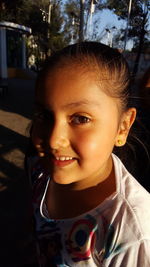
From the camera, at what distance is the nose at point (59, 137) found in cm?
95

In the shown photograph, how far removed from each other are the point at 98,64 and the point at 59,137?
326 millimetres

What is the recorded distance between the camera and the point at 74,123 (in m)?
0.96

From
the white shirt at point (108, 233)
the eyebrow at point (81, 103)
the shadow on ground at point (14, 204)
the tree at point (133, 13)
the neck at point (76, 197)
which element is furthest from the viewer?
the tree at point (133, 13)

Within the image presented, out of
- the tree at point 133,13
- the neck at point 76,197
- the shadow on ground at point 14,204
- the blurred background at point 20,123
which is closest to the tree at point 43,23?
the blurred background at point 20,123

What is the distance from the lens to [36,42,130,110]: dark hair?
1.01 m

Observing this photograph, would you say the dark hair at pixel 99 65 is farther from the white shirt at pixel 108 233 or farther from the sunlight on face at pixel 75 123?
the white shirt at pixel 108 233

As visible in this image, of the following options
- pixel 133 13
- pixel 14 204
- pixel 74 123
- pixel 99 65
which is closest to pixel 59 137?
pixel 74 123

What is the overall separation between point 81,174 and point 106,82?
1.17 feet

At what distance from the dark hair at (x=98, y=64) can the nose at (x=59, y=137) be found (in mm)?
189

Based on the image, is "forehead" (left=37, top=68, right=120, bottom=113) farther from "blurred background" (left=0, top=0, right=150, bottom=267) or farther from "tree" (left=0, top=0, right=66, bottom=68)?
"tree" (left=0, top=0, right=66, bottom=68)

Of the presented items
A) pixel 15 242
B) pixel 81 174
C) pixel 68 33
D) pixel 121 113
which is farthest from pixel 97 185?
pixel 68 33

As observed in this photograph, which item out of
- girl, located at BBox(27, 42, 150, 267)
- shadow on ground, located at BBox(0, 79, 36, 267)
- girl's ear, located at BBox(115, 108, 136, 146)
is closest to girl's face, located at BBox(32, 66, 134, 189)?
girl, located at BBox(27, 42, 150, 267)

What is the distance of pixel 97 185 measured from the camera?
1.15 m

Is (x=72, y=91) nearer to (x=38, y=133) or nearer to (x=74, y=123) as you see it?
(x=74, y=123)
